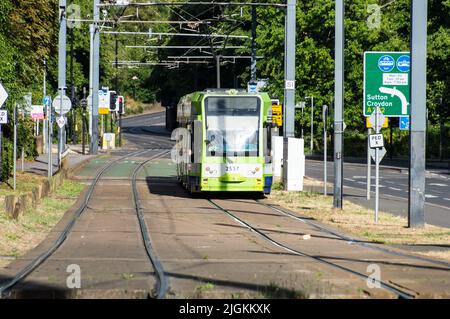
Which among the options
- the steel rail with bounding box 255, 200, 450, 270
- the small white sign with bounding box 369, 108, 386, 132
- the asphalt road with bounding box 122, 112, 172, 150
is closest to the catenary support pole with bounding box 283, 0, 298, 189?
the steel rail with bounding box 255, 200, 450, 270

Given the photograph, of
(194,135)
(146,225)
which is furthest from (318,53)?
(146,225)

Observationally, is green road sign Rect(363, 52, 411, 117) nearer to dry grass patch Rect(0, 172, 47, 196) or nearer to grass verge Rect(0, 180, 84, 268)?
grass verge Rect(0, 180, 84, 268)

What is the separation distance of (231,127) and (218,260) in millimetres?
15618

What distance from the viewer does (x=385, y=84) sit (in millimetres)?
27734

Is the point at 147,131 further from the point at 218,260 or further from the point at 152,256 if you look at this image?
the point at 218,260

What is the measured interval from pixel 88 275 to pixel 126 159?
47324 mm

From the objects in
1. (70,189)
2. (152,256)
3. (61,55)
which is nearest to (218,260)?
(152,256)

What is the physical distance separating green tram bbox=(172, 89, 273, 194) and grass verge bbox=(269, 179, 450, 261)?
1.34 metres

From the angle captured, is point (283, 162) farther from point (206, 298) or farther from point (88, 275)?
point (206, 298)

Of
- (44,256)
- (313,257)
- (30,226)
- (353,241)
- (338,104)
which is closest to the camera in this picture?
(44,256)

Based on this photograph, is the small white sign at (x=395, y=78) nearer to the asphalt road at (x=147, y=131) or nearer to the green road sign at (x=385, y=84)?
the green road sign at (x=385, y=84)

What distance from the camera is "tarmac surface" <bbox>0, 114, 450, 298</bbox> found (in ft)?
41.1

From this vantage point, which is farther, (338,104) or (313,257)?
(338,104)

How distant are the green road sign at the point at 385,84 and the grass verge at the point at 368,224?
2.83m
